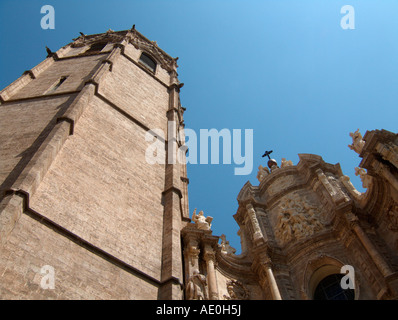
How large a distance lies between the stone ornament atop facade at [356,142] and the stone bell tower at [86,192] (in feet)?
20.2

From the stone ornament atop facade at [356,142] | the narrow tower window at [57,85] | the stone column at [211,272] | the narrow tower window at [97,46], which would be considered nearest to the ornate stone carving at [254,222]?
the stone column at [211,272]

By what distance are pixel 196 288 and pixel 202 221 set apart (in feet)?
11.4

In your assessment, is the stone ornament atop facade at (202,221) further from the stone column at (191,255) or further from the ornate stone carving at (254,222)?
the ornate stone carving at (254,222)

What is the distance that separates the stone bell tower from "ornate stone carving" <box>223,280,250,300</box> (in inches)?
93.8

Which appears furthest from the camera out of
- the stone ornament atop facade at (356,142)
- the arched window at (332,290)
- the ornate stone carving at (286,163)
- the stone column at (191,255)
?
the ornate stone carving at (286,163)

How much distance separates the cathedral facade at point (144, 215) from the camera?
8023 mm

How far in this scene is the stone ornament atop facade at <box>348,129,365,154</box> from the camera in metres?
12.9

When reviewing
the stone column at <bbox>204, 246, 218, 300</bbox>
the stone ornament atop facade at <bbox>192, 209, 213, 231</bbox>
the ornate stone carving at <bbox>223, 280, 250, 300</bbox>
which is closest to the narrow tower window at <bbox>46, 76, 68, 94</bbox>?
the stone ornament atop facade at <bbox>192, 209, 213, 231</bbox>

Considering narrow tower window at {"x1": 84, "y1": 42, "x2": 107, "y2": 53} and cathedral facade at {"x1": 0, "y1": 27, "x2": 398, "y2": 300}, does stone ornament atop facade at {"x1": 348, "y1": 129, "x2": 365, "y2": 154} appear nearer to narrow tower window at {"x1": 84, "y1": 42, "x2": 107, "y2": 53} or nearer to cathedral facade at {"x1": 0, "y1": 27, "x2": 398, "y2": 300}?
cathedral facade at {"x1": 0, "y1": 27, "x2": 398, "y2": 300}

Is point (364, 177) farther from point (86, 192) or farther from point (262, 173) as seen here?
point (86, 192)

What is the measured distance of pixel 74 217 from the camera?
895 cm

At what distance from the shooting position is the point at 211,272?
10.8 meters

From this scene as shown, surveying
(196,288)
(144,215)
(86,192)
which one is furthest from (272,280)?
(86,192)
